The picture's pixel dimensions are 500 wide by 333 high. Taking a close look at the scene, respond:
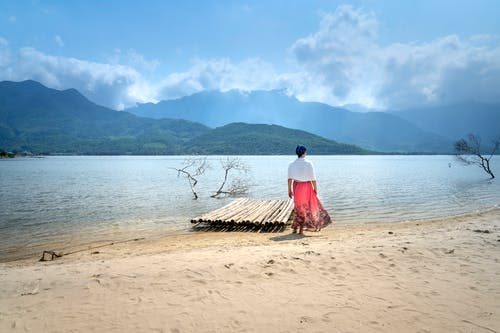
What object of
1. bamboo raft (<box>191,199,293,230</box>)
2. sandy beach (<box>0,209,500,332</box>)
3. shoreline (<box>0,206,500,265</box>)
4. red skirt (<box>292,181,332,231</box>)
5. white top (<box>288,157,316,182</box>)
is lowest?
shoreline (<box>0,206,500,265</box>)

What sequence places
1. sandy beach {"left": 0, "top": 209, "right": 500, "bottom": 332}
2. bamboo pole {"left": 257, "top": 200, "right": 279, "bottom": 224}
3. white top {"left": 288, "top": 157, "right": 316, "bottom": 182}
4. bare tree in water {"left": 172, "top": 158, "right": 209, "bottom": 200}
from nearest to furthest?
1. sandy beach {"left": 0, "top": 209, "right": 500, "bottom": 332}
2. white top {"left": 288, "top": 157, "right": 316, "bottom": 182}
3. bamboo pole {"left": 257, "top": 200, "right": 279, "bottom": 224}
4. bare tree in water {"left": 172, "top": 158, "right": 209, "bottom": 200}

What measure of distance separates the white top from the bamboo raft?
183 inches

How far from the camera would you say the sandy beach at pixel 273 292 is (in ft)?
14.0

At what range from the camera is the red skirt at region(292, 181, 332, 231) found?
32.8 ft

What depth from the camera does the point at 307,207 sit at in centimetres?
1038

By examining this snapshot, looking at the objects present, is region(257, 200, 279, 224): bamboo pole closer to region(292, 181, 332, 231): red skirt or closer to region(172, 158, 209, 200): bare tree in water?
region(292, 181, 332, 231): red skirt

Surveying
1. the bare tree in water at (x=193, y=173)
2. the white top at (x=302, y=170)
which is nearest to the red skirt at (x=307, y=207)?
the white top at (x=302, y=170)

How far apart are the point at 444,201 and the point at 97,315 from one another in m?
25.5

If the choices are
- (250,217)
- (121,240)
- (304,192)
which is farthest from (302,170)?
(121,240)

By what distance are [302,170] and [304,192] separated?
0.87 metres

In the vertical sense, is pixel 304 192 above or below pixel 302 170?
below

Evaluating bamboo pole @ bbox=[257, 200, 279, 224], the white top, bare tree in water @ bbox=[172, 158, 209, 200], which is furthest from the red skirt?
bare tree in water @ bbox=[172, 158, 209, 200]

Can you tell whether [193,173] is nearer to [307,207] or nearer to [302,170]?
[307,207]

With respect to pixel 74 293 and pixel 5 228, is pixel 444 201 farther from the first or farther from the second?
pixel 5 228
